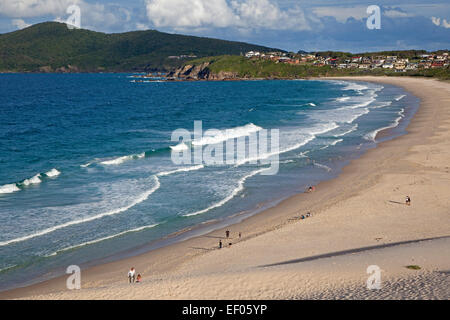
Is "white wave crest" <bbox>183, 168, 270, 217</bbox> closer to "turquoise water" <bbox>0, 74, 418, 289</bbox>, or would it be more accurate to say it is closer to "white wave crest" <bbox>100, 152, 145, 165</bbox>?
"turquoise water" <bbox>0, 74, 418, 289</bbox>

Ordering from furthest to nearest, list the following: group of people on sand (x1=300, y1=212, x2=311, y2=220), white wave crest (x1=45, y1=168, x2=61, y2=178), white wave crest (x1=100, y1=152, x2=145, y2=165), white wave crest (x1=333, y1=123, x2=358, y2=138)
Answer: white wave crest (x1=333, y1=123, x2=358, y2=138) → white wave crest (x1=100, y1=152, x2=145, y2=165) → white wave crest (x1=45, y1=168, x2=61, y2=178) → group of people on sand (x1=300, y1=212, x2=311, y2=220)

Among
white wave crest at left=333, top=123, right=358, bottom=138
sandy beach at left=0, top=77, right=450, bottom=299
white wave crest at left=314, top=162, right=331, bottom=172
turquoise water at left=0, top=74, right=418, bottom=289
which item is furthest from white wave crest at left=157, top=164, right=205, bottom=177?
white wave crest at left=333, top=123, right=358, bottom=138

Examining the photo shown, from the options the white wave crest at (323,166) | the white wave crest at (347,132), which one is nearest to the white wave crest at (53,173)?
the white wave crest at (323,166)

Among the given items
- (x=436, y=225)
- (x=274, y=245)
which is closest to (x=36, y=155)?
(x=274, y=245)

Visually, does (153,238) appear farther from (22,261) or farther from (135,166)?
(135,166)

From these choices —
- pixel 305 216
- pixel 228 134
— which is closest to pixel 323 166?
pixel 305 216

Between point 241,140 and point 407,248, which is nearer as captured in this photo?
point 407,248

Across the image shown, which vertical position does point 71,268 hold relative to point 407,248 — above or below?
below

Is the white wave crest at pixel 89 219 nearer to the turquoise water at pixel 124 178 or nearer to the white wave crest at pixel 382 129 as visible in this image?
the turquoise water at pixel 124 178
